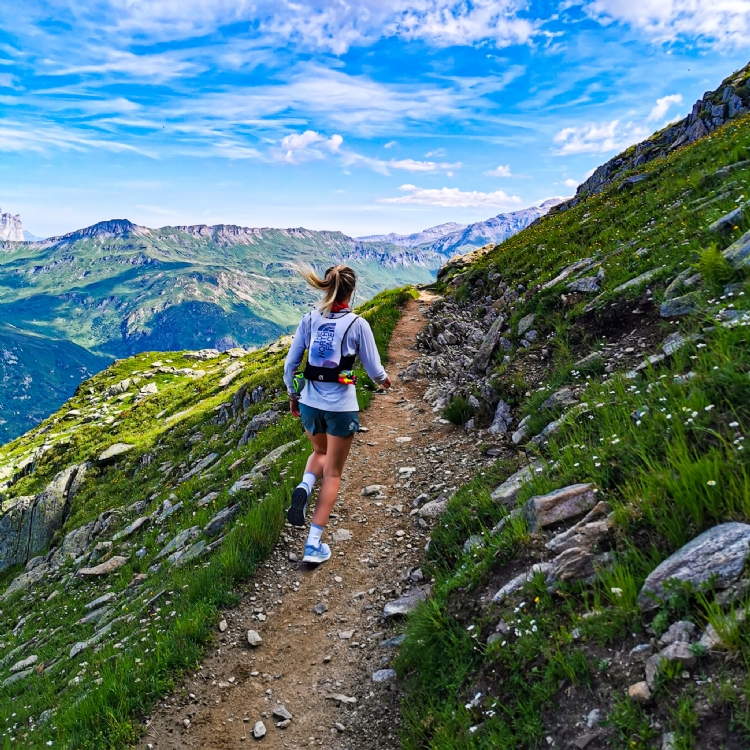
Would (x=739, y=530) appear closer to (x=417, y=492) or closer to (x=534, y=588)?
(x=534, y=588)

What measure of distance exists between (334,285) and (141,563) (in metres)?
11.0

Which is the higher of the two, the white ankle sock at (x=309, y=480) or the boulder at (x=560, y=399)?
the boulder at (x=560, y=399)

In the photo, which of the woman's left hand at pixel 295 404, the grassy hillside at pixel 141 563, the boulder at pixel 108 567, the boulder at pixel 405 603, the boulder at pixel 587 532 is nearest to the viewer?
the boulder at pixel 587 532

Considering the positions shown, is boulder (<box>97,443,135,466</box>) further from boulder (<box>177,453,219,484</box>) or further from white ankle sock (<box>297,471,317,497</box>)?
white ankle sock (<box>297,471,317,497</box>)

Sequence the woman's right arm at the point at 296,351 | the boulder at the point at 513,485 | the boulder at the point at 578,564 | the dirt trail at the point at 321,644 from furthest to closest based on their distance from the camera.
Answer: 1. the woman's right arm at the point at 296,351
2. the boulder at the point at 513,485
3. the dirt trail at the point at 321,644
4. the boulder at the point at 578,564

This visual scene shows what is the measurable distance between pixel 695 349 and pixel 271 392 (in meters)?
19.7

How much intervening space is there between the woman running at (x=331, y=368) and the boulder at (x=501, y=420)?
3600 millimetres

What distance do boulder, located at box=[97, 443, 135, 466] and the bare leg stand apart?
26.2 meters

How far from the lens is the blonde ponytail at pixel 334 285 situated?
7.33 m

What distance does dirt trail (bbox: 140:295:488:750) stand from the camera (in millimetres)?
5273

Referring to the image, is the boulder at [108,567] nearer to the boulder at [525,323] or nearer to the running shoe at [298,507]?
the running shoe at [298,507]

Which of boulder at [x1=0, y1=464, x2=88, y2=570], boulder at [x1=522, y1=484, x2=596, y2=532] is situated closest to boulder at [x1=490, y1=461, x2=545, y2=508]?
boulder at [x1=522, y1=484, x2=596, y2=532]

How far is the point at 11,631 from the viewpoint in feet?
50.1

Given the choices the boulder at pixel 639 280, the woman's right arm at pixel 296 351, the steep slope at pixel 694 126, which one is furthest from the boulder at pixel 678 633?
the steep slope at pixel 694 126
